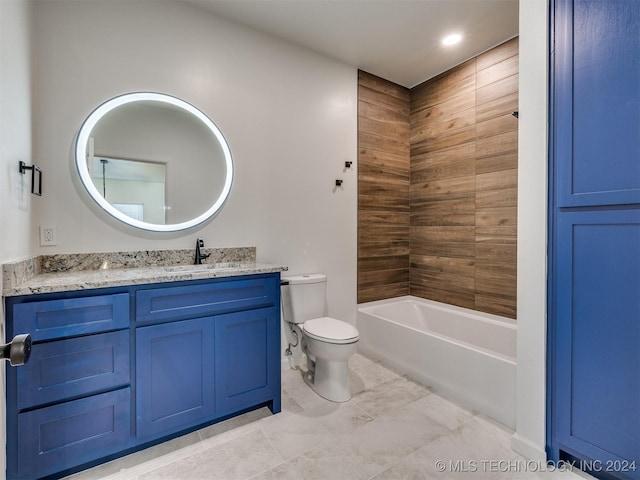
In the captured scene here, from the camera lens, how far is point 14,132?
1.39 m

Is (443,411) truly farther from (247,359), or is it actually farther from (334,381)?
(247,359)

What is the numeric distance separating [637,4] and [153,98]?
246cm

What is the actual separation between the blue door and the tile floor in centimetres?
29

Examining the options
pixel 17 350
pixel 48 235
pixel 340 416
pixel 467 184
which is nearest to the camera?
pixel 17 350

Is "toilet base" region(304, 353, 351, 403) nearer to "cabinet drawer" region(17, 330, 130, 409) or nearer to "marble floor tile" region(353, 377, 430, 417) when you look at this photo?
"marble floor tile" region(353, 377, 430, 417)

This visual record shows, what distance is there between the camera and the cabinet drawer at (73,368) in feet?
4.29

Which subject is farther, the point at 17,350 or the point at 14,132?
the point at 14,132

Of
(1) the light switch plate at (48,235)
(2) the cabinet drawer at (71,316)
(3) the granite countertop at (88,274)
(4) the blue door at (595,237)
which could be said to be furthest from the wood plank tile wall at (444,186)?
(1) the light switch plate at (48,235)

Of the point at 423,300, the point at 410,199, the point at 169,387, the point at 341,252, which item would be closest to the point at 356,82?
the point at 410,199

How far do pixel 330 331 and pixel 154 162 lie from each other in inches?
64.4

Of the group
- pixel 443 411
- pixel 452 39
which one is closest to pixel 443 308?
pixel 443 411

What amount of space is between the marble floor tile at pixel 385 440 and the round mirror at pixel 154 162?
164cm

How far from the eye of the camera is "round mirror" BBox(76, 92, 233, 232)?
6.16ft

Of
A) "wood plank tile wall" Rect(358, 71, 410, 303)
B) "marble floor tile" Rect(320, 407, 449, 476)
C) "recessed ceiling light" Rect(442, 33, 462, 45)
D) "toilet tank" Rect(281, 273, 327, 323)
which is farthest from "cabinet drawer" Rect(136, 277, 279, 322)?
"recessed ceiling light" Rect(442, 33, 462, 45)
